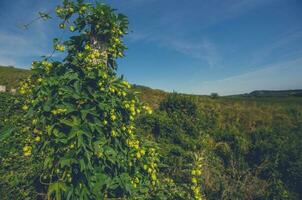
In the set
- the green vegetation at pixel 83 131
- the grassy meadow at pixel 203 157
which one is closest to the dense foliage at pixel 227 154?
the grassy meadow at pixel 203 157

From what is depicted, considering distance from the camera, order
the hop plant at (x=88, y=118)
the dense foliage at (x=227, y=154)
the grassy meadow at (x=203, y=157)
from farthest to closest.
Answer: the dense foliage at (x=227, y=154)
the grassy meadow at (x=203, y=157)
the hop plant at (x=88, y=118)

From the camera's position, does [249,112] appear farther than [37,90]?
Yes

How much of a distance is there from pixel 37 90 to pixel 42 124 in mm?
514

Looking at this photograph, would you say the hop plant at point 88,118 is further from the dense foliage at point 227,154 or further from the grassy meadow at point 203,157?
the dense foliage at point 227,154

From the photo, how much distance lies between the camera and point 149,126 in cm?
1179

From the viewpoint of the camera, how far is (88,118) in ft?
12.2

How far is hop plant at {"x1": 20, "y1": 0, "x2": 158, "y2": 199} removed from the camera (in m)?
3.50

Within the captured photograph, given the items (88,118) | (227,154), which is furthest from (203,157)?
(227,154)

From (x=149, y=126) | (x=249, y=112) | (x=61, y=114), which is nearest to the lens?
(x=61, y=114)

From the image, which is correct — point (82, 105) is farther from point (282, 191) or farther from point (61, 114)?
point (282, 191)

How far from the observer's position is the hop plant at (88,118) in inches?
138


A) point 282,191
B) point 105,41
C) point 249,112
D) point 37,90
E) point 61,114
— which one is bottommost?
point 282,191

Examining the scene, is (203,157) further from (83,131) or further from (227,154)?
(227,154)

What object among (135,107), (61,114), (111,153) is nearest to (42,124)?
(61,114)
